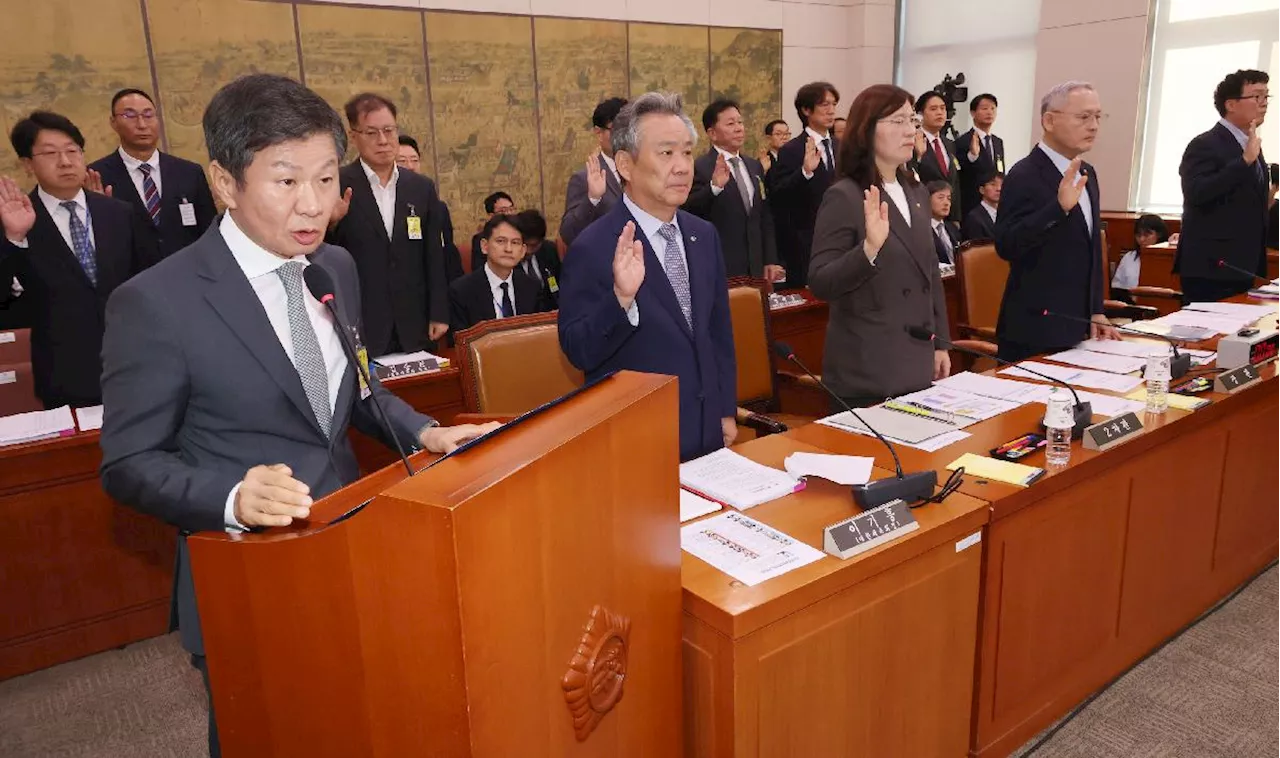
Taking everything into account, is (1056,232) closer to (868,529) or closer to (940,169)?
(868,529)

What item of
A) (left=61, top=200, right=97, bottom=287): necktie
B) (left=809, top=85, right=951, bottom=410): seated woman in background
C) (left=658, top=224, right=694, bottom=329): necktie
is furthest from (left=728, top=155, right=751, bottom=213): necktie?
(left=61, top=200, right=97, bottom=287): necktie

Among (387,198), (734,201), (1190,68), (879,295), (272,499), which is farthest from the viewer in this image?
(1190,68)

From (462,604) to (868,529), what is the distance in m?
0.97

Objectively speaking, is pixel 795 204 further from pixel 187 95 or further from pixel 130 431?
pixel 130 431

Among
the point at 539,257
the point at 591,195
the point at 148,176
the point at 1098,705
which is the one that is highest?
the point at 148,176

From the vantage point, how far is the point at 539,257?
186 inches

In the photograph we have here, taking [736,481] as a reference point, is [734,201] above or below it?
above

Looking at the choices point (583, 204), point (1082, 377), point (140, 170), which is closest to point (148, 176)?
point (140, 170)

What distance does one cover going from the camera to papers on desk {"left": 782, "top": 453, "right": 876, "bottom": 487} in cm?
180

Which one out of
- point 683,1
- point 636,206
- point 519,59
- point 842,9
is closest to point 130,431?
point 636,206

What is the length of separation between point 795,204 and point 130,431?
15.2ft

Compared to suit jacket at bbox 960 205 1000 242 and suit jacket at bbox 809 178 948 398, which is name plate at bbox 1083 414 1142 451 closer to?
suit jacket at bbox 809 178 948 398

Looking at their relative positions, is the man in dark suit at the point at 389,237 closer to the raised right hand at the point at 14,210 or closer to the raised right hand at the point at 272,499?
the raised right hand at the point at 14,210

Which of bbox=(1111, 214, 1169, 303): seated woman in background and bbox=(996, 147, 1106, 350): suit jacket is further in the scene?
bbox=(1111, 214, 1169, 303): seated woman in background
